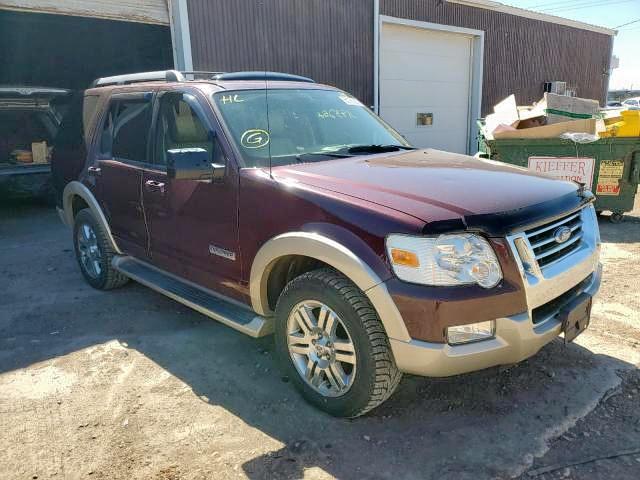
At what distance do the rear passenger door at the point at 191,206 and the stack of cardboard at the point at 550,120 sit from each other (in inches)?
197

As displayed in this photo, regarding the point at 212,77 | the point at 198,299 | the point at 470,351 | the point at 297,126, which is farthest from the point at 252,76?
the point at 470,351

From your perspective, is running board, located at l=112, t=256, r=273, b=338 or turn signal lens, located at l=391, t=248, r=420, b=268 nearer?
turn signal lens, located at l=391, t=248, r=420, b=268

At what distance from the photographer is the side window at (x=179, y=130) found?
3262mm

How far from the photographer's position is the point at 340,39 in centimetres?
1105

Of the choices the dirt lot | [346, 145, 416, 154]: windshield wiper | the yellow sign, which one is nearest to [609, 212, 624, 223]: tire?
the yellow sign

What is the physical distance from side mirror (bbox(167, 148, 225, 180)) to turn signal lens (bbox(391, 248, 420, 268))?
1.29m

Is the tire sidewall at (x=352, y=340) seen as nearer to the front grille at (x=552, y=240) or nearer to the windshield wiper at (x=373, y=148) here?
the front grille at (x=552, y=240)

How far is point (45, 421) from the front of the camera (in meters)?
2.81

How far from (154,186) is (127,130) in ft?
2.57

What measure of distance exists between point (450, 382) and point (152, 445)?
1.70 m

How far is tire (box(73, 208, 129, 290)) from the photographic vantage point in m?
4.47

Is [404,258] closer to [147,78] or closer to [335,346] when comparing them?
[335,346]

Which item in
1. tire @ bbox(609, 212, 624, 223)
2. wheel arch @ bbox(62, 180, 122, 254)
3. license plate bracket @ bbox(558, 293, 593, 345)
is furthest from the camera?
tire @ bbox(609, 212, 624, 223)

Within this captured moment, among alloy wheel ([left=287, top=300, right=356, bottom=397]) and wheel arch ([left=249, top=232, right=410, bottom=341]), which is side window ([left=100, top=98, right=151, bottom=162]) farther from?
alloy wheel ([left=287, top=300, right=356, bottom=397])
